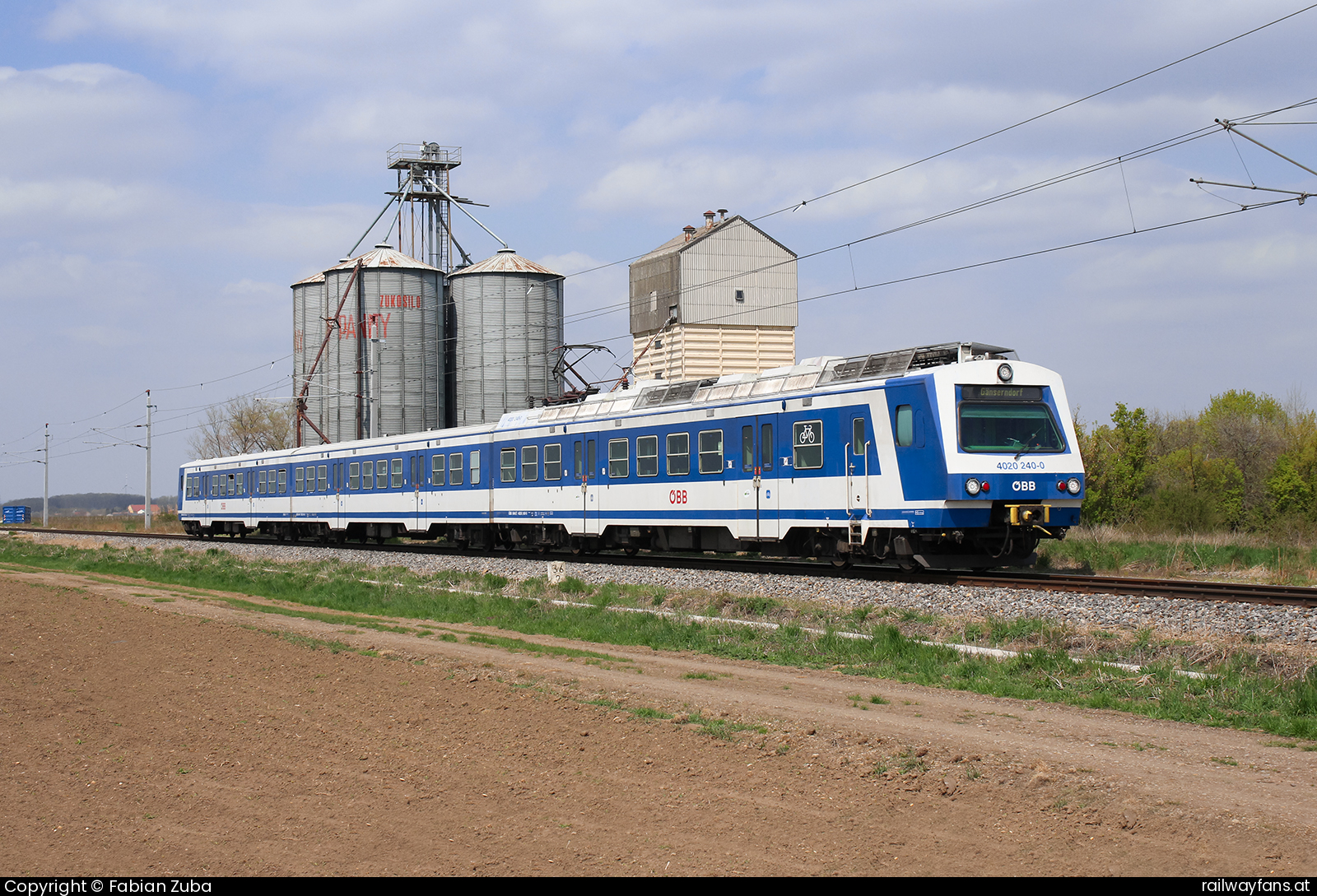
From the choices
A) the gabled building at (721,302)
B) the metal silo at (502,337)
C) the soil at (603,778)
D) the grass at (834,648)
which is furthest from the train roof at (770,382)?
the metal silo at (502,337)

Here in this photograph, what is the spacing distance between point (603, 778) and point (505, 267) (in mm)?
50777

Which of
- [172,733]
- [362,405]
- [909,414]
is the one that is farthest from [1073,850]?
[362,405]

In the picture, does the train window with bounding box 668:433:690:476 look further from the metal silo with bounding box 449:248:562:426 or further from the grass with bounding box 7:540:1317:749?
the metal silo with bounding box 449:248:562:426

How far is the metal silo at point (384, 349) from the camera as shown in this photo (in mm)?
54500

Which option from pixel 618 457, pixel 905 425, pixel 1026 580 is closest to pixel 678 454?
pixel 618 457

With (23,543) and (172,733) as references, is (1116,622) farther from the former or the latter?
(23,543)

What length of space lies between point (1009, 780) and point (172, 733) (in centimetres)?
640

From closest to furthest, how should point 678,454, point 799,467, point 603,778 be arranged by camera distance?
point 603,778
point 799,467
point 678,454

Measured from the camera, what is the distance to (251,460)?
45.5 metres

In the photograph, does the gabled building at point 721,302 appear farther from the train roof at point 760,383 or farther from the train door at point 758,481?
the train door at point 758,481

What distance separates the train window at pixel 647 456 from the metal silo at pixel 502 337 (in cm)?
3073

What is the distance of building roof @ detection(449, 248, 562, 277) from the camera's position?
56.2 m

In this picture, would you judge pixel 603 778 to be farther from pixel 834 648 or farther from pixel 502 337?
pixel 502 337

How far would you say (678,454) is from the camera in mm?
23188
